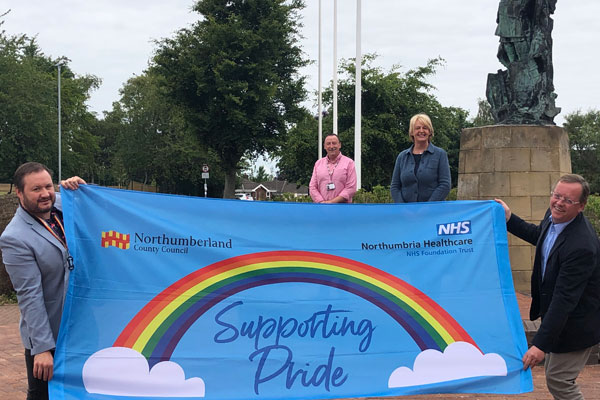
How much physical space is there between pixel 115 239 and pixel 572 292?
286cm

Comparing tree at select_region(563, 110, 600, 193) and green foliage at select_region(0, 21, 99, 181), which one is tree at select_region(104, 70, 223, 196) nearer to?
green foliage at select_region(0, 21, 99, 181)

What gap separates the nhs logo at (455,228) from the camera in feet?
15.9

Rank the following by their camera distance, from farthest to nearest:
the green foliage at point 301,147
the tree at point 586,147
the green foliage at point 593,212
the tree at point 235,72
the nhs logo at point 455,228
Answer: the tree at point 586,147
the green foliage at point 301,147
the tree at point 235,72
the green foliage at point 593,212
the nhs logo at point 455,228

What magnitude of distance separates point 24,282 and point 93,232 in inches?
32.4

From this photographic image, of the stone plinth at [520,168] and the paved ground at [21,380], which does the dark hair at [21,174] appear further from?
the stone plinth at [520,168]

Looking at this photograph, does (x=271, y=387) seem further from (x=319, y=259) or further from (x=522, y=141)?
(x=522, y=141)

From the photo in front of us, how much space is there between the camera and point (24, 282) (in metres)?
3.60

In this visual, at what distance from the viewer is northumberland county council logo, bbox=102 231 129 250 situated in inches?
174

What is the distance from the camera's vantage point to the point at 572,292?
12.1 feet

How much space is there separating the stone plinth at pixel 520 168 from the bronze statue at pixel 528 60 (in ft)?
1.14

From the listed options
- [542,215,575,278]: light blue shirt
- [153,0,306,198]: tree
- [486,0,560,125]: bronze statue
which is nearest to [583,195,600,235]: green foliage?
[486,0,560,125]: bronze statue

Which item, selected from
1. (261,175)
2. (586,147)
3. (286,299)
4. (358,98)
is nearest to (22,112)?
(358,98)

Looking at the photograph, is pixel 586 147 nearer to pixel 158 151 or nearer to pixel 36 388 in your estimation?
pixel 158 151

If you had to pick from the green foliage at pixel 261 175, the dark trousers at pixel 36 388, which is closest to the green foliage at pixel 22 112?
the dark trousers at pixel 36 388
